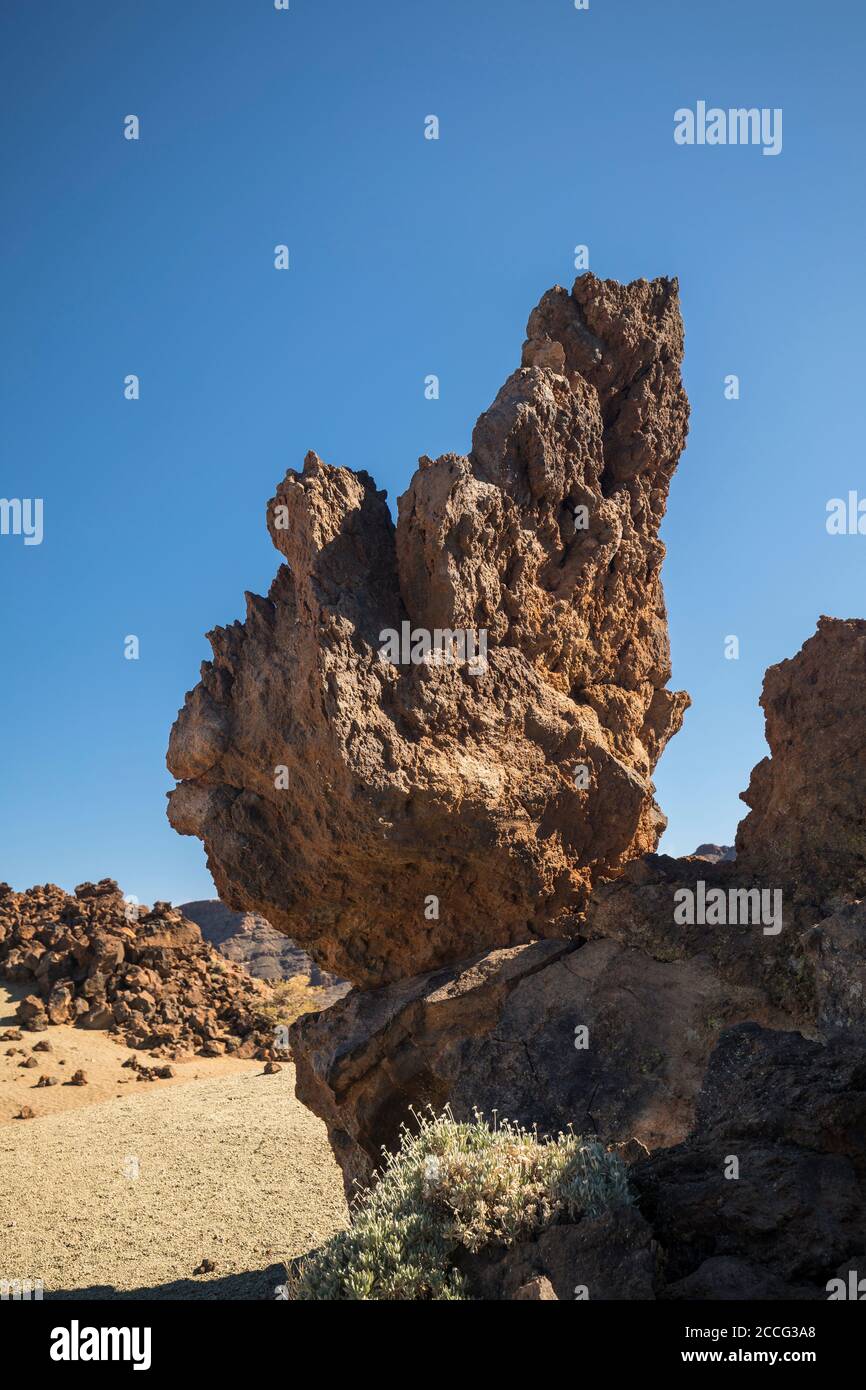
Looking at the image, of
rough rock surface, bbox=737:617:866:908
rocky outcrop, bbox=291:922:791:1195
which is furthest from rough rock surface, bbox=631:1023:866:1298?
rough rock surface, bbox=737:617:866:908

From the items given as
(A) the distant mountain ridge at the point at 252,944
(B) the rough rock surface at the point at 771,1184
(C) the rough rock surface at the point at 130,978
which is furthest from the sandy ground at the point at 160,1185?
(A) the distant mountain ridge at the point at 252,944

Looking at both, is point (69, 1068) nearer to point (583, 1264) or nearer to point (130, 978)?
point (130, 978)

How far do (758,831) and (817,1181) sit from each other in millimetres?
5317

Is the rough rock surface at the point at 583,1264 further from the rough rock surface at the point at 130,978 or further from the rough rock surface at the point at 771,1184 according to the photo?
the rough rock surface at the point at 130,978

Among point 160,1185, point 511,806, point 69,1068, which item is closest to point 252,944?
point 69,1068

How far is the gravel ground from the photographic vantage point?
1209 centimetres

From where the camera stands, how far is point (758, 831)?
10109mm

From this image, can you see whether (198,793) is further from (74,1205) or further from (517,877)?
(74,1205)

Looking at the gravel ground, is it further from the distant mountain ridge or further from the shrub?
the distant mountain ridge

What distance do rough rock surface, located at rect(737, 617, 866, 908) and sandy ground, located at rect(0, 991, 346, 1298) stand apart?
7.25m

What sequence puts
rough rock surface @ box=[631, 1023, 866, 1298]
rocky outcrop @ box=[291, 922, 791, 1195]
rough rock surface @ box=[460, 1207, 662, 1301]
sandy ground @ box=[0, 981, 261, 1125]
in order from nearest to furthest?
rough rock surface @ box=[460, 1207, 662, 1301], rough rock surface @ box=[631, 1023, 866, 1298], rocky outcrop @ box=[291, 922, 791, 1195], sandy ground @ box=[0, 981, 261, 1125]

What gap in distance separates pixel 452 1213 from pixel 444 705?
16.8ft

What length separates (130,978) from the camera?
28.6 metres

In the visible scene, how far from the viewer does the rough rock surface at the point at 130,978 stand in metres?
26.8
